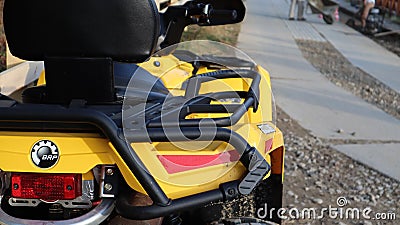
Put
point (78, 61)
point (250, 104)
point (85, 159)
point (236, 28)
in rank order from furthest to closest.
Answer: point (236, 28) → point (250, 104) → point (78, 61) → point (85, 159)

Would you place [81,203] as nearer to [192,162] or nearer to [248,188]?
[192,162]

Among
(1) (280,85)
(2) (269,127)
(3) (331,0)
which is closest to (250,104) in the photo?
(2) (269,127)

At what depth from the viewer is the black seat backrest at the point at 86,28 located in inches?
71.8

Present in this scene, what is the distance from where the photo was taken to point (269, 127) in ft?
7.20

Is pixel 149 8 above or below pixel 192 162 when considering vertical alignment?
above

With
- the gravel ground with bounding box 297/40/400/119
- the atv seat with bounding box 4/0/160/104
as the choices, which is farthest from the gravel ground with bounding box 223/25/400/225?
the gravel ground with bounding box 297/40/400/119

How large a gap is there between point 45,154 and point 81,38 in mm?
387

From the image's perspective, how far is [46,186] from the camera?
1.83 meters

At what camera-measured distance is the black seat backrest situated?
5.98ft

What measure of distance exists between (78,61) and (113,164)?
37 centimetres

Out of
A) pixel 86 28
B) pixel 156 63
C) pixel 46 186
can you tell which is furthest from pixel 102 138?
pixel 156 63

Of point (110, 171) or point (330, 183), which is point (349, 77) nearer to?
point (330, 183)

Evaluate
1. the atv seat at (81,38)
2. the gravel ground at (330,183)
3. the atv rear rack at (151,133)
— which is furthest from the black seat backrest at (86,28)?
the gravel ground at (330,183)

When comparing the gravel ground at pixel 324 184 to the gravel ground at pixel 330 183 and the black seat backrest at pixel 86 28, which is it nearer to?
the gravel ground at pixel 330 183
